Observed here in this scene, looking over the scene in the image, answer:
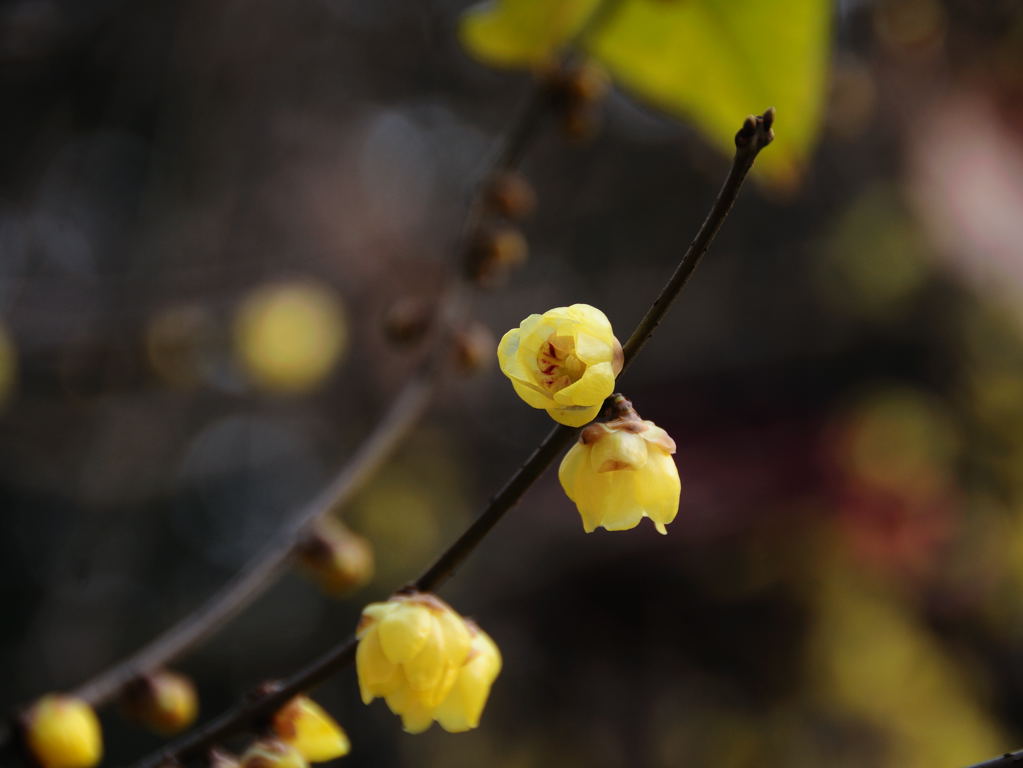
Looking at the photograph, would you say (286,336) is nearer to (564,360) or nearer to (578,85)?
(578,85)

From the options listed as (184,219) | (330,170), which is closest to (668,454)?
(184,219)

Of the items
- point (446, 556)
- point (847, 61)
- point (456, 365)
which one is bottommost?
point (456, 365)

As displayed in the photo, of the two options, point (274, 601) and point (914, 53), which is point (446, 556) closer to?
point (914, 53)

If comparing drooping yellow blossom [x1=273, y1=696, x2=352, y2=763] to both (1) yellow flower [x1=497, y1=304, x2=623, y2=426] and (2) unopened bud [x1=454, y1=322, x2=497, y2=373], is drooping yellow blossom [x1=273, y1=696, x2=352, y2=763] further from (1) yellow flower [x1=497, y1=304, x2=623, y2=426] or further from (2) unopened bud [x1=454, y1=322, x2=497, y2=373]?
(2) unopened bud [x1=454, y1=322, x2=497, y2=373]

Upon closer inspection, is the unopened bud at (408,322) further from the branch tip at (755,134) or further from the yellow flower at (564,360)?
the branch tip at (755,134)

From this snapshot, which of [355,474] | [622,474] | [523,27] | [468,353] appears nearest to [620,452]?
[622,474]
